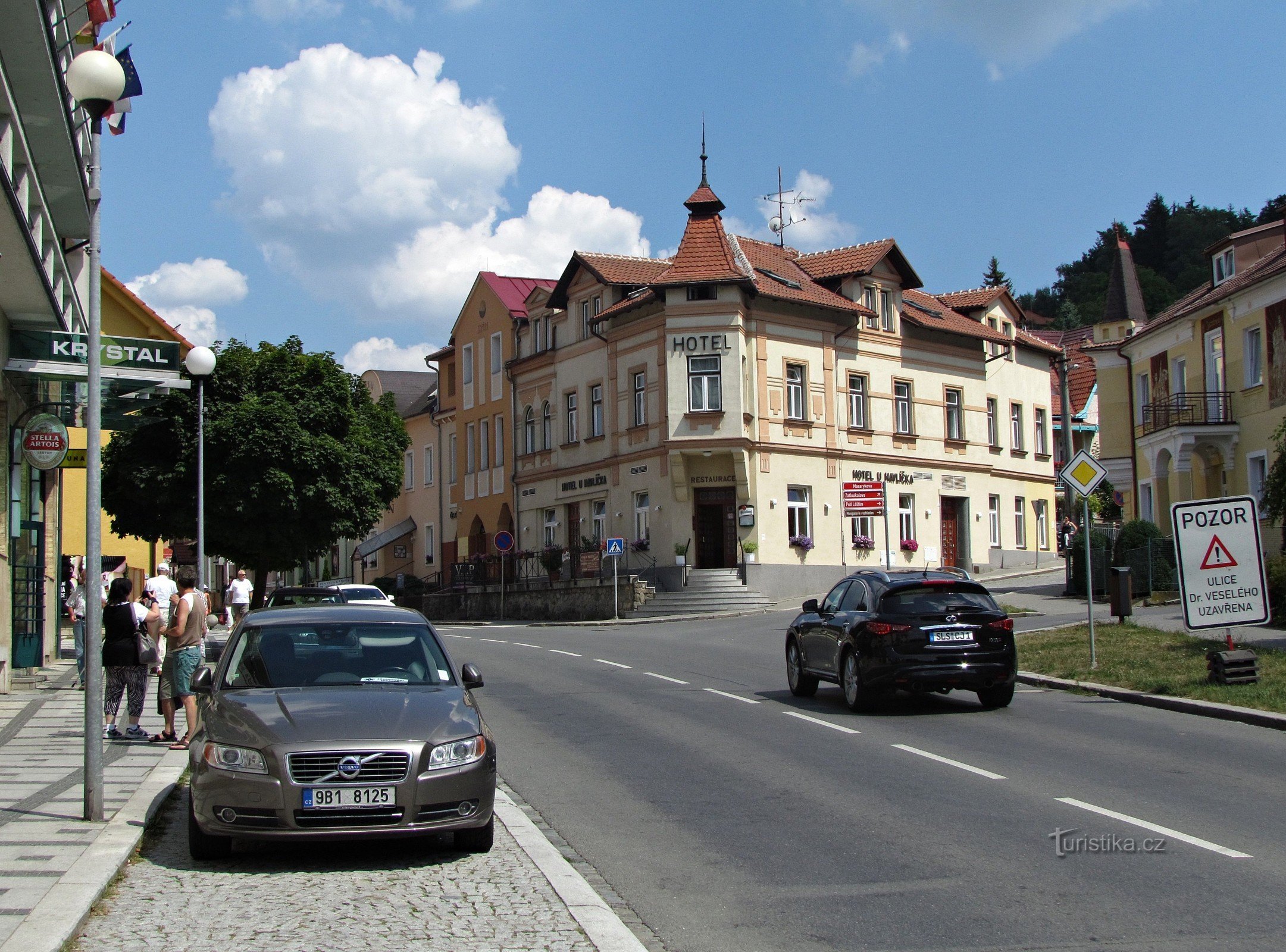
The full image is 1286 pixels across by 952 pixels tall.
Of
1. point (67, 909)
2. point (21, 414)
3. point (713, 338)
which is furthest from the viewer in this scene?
point (713, 338)

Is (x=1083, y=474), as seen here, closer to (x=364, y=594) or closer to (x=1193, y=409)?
(x=364, y=594)

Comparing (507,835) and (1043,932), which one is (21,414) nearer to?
(507,835)

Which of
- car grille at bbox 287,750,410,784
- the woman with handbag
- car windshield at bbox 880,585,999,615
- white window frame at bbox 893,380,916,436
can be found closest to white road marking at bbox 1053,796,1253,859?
car grille at bbox 287,750,410,784

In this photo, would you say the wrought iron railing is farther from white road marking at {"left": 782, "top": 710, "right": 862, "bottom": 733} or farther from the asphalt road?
white road marking at {"left": 782, "top": 710, "right": 862, "bottom": 733}

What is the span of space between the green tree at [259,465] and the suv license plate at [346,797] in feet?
90.9

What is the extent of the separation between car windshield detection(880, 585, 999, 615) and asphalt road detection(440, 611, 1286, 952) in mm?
1206

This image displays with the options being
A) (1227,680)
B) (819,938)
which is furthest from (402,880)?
(1227,680)

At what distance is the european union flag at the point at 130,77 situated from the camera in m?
12.7

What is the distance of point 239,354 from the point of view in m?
36.8

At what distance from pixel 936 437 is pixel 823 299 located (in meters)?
7.69

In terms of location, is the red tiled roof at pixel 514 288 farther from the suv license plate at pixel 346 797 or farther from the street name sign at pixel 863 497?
the suv license plate at pixel 346 797

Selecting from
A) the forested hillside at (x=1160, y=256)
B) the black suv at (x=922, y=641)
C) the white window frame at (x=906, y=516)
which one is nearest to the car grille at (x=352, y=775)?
the black suv at (x=922, y=641)

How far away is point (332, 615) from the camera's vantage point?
9.52 metres

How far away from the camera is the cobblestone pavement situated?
6.13 meters
